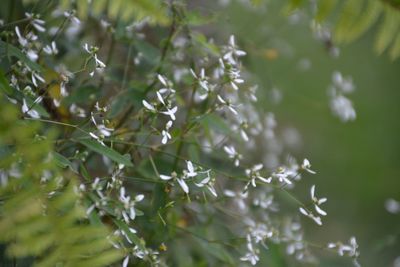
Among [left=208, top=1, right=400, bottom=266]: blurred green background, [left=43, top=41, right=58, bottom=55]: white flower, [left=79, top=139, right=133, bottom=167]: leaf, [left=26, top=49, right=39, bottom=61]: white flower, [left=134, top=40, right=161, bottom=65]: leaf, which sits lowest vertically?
[left=208, top=1, right=400, bottom=266]: blurred green background

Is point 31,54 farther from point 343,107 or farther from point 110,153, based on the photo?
point 343,107

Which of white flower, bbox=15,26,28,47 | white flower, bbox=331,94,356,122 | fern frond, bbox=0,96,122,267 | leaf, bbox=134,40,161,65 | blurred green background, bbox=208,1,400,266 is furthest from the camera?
blurred green background, bbox=208,1,400,266

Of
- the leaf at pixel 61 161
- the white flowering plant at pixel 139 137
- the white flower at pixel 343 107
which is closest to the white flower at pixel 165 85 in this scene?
the white flowering plant at pixel 139 137

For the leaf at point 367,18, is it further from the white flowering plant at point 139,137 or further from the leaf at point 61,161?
the leaf at point 61,161

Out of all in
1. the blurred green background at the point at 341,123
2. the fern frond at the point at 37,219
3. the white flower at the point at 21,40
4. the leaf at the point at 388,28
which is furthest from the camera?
the blurred green background at the point at 341,123

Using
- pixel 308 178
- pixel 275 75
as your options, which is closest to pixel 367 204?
pixel 308 178

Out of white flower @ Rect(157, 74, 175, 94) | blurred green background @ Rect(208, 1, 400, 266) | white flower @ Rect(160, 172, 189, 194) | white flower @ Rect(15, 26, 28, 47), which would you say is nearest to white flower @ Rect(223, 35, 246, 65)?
white flower @ Rect(157, 74, 175, 94)

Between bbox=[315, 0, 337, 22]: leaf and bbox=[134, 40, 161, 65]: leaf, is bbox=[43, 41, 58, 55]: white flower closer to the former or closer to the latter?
bbox=[134, 40, 161, 65]: leaf
